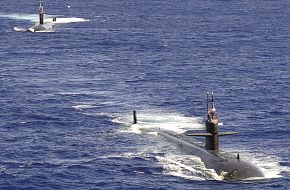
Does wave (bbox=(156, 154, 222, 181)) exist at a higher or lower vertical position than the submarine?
lower

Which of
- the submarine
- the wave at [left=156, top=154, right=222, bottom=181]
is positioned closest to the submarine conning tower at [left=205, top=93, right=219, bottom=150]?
the submarine

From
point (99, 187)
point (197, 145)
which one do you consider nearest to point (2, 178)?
point (99, 187)

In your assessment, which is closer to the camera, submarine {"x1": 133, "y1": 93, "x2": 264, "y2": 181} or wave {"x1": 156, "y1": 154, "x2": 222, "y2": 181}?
submarine {"x1": 133, "y1": 93, "x2": 264, "y2": 181}

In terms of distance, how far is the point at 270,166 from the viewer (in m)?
103

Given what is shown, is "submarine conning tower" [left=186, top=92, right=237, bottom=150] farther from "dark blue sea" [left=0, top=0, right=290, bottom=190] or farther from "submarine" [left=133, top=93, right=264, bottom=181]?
"dark blue sea" [left=0, top=0, right=290, bottom=190]

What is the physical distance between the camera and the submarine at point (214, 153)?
3871 inches

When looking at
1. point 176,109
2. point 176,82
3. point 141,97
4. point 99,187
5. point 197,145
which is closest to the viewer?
point 99,187

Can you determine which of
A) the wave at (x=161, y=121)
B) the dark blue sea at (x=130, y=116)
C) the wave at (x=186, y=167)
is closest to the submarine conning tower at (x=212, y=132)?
the wave at (x=186, y=167)

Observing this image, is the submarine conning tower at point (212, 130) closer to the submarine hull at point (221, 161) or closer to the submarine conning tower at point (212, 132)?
the submarine conning tower at point (212, 132)

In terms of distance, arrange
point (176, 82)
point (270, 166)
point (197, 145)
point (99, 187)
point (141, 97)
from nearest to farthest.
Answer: point (99, 187) < point (270, 166) < point (197, 145) < point (141, 97) < point (176, 82)

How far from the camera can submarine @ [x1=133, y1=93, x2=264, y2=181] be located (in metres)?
98.3

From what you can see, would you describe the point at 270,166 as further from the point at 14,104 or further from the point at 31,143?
the point at 14,104

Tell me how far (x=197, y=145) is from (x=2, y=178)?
93.0 ft

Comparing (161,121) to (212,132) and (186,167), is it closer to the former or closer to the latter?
(212,132)
